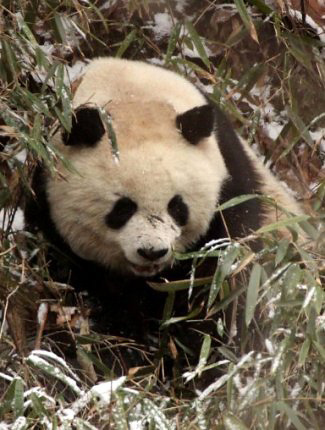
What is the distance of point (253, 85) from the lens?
4449 mm

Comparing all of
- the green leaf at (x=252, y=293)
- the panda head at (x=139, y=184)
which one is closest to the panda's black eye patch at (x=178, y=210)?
the panda head at (x=139, y=184)

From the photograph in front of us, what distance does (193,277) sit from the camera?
2.86m

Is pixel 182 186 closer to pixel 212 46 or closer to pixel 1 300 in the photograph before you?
pixel 1 300

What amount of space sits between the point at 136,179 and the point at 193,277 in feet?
1.31

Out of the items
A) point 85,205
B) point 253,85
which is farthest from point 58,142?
point 253,85

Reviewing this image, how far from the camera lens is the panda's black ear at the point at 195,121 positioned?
10.6ft

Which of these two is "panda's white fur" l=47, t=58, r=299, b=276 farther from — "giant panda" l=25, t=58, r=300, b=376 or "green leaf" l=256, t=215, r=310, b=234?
"green leaf" l=256, t=215, r=310, b=234

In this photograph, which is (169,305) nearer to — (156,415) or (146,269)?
(146,269)

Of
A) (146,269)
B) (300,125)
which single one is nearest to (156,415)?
(146,269)

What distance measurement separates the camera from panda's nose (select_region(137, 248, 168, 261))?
303 cm

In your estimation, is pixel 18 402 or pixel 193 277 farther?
pixel 193 277

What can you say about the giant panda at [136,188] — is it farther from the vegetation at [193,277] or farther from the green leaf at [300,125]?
the green leaf at [300,125]

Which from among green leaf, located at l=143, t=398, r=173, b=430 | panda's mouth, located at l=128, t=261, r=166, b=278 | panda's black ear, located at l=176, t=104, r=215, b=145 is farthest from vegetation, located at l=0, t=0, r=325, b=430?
panda's black ear, located at l=176, t=104, r=215, b=145

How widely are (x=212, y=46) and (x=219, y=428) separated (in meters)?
2.48
